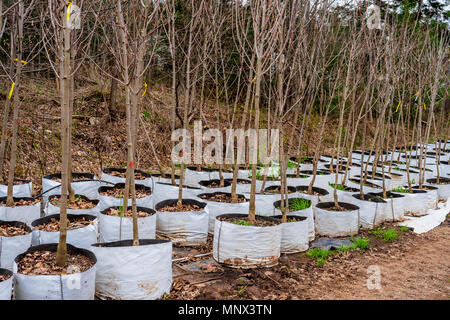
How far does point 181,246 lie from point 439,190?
502cm

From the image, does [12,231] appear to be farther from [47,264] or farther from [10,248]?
[47,264]

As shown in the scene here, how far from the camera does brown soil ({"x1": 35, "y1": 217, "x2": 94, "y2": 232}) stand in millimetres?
2938

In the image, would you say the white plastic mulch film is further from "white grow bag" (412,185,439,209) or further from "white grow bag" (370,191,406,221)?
"white grow bag" (412,185,439,209)

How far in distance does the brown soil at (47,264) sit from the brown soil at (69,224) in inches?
20.6

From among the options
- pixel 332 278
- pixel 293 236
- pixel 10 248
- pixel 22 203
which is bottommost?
pixel 332 278

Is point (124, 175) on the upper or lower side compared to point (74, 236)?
upper

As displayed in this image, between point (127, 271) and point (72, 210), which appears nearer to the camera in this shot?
point (127, 271)

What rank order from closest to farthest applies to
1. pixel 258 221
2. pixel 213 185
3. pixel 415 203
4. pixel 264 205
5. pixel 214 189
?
pixel 258 221
pixel 264 205
pixel 214 189
pixel 213 185
pixel 415 203

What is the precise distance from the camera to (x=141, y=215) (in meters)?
3.29

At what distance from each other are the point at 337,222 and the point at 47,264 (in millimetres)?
3030

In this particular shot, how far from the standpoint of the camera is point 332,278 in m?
3.05

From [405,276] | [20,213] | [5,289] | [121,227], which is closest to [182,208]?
[121,227]

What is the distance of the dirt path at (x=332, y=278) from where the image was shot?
8.91 ft

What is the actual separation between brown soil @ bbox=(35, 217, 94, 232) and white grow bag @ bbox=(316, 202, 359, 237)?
8.32 feet
